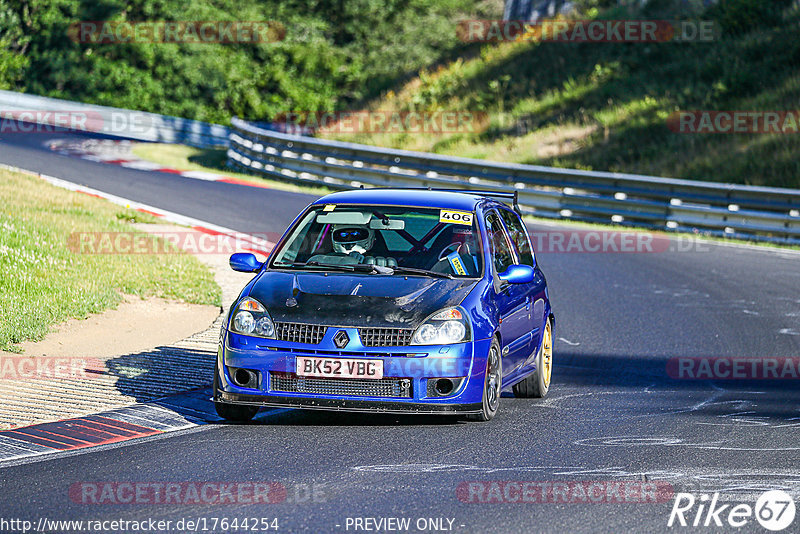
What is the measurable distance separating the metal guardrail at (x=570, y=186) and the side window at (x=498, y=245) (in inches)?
524

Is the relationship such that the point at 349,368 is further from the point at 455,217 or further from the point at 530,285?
the point at 530,285

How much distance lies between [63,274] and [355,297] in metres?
6.88

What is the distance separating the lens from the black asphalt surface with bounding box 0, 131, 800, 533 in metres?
5.89

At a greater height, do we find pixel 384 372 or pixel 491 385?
pixel 384 372

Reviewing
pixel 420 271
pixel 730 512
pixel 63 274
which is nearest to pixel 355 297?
pixel 420 271

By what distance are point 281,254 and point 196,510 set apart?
3283mm

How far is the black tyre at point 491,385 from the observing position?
8.09 metres

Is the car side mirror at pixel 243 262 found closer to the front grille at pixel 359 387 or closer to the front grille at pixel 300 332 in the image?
the front grille at pixel 300 332

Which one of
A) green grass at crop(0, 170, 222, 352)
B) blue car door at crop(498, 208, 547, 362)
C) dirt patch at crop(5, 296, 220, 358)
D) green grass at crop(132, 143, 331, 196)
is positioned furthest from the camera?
green grass at crop(132, 143, 331, 196)

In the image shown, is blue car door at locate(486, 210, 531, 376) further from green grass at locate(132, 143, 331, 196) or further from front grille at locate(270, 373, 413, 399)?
green grass at locate(132, 143, 331, 196)

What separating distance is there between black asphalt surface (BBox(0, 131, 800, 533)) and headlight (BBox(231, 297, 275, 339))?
68 centimetres

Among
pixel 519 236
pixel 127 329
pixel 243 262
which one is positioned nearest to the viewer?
pixel 243 262

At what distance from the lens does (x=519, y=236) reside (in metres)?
10.1

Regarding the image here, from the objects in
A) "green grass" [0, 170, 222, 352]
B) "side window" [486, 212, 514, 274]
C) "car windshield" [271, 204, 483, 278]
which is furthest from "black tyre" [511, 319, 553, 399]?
"green grass" [0, 170, 222, 352]
